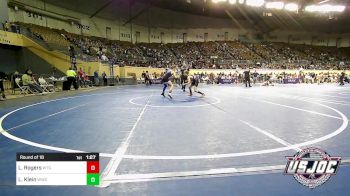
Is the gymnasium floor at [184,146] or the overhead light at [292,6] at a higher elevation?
the overhead light at [292,6]

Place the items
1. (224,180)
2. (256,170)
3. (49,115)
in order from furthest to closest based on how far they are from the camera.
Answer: (49,115)
(256,170)
(224,180)

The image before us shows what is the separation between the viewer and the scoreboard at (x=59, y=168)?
250 cm

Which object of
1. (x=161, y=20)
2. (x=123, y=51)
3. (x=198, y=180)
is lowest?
(x=198, y=180)

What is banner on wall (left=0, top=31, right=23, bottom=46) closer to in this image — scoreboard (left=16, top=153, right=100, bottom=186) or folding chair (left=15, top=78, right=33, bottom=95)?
folding chair (left=15, top=78, right=33, bottom=95)

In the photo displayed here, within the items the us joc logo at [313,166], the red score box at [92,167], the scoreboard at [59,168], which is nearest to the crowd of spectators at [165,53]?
the scoreboard at [59,168]

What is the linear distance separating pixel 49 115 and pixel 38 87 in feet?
32.5

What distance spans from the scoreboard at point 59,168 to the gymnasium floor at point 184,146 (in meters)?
0.82

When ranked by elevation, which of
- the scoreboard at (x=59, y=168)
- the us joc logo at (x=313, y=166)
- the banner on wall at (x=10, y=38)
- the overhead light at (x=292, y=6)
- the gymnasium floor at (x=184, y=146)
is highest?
the overhead light at (x=292, y=6)

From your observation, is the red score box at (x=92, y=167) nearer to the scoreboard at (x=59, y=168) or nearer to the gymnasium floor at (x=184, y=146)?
the scoreboard at (x=59, y=168)

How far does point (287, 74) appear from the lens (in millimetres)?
36719

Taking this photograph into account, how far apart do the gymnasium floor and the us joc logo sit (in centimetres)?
18

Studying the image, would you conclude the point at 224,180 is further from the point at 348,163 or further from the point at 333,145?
the point at 333,145

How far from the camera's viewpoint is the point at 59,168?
252 cm

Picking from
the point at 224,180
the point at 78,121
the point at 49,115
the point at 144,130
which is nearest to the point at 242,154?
the point at 224,180
